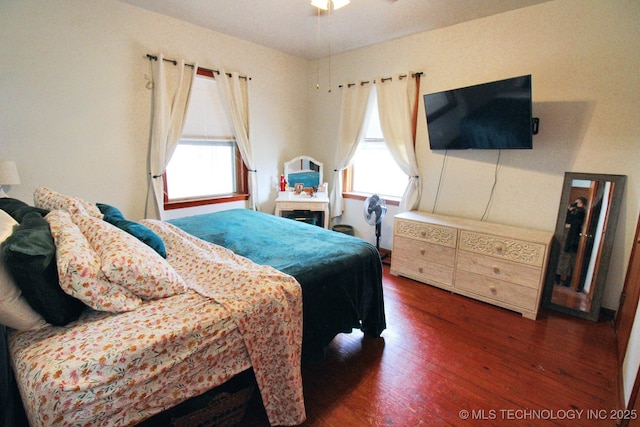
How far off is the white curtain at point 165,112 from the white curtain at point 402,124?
7.16 feet

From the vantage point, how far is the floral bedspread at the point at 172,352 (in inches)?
37.7

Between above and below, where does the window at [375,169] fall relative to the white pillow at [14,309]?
above

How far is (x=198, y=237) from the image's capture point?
7.42 ft

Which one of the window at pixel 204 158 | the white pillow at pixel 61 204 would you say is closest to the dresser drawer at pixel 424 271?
the window at pixel 204 158

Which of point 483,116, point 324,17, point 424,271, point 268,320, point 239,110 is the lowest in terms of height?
point 424,271

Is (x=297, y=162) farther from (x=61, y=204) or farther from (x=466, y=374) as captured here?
(x=466, y=374)

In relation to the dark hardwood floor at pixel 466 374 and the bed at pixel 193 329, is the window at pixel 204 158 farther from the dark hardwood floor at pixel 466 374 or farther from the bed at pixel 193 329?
the dark hardwood floor at pixel 466 374

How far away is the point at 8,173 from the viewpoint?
2166 mm

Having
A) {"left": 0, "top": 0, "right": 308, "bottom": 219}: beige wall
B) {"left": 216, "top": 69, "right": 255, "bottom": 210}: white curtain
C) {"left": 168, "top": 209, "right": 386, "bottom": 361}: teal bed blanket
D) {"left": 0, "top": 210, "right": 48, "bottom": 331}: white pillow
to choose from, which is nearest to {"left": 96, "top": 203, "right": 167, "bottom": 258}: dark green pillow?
{"left": 168, "top": 209, "right": 386, "bottom": 361}: teal bed blanket

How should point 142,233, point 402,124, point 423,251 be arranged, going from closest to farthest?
point 142,233
point 423,251
point 402,124

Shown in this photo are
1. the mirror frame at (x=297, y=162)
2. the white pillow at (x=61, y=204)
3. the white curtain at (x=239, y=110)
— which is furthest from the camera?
the mirror frame at (x=297, y=162)

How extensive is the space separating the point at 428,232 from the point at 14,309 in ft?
9.71

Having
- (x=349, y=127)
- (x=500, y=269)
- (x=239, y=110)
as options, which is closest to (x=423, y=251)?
(x=500, y=269)

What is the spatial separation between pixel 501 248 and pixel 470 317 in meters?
0.66
